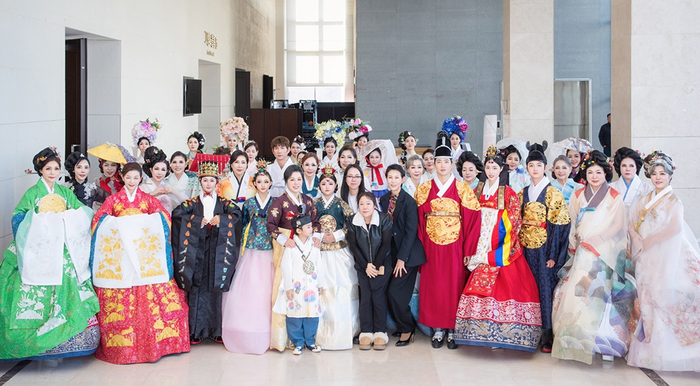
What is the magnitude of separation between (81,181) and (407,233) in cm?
241

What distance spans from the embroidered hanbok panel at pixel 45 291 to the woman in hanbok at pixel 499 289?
2437 mm

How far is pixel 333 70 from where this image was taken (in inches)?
866

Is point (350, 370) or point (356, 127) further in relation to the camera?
point (356, 127)

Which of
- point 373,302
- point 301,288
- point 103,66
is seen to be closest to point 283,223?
point 301,288

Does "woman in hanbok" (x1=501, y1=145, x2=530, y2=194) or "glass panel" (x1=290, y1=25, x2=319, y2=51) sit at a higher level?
"glass panel" (x1=290, y1=25, x2=319, y2=51)

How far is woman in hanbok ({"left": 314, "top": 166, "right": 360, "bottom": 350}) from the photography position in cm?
470

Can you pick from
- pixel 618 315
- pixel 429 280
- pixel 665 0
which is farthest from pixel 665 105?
pixel 429 280

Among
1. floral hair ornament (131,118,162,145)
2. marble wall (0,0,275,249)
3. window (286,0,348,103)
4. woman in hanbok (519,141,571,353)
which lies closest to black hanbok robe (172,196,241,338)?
marble wall (0,0,275,249)

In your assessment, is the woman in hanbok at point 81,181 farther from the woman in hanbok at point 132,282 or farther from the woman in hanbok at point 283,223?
the woman in hanbok at point 283,223

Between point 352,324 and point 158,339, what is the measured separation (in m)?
1.31

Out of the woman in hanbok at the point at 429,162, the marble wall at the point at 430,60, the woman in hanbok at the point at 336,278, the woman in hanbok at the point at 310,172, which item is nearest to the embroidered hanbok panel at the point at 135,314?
the woman in hanbok at the point at 336,278

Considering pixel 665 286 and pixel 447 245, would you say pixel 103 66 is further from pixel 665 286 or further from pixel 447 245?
pixel 665 286

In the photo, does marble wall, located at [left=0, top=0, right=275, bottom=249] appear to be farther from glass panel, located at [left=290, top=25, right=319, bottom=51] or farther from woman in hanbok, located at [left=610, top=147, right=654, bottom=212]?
glass panel, located at [left=290, top=25, right=319, bottom=51]

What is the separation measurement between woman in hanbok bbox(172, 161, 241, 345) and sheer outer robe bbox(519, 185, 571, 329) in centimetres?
201
